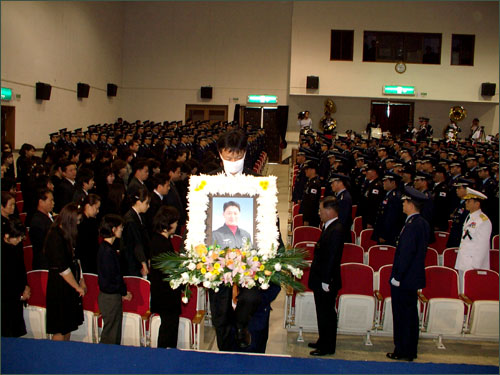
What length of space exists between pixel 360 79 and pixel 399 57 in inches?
80.2

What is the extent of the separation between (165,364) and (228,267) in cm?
62

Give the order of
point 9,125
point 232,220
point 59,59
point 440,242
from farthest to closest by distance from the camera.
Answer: point 59,59, point 9,125, point 440,242, point 232,220

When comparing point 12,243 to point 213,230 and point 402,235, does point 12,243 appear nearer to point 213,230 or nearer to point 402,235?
point 213,230

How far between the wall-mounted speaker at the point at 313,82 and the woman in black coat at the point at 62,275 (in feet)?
65.6

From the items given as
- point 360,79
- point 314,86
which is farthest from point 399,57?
point 314,86

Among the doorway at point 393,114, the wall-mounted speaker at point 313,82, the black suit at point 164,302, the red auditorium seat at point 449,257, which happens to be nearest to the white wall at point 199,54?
the wall-mounted speaker at point 313,82

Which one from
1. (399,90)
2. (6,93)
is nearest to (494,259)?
(6,93)

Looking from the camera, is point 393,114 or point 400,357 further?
point 393,114

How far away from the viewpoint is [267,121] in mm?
26078

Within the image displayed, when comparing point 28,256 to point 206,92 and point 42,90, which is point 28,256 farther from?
point 206,92

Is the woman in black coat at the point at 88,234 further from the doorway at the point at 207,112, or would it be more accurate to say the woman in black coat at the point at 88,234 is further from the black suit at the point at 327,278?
the doorway at the point at 207,112

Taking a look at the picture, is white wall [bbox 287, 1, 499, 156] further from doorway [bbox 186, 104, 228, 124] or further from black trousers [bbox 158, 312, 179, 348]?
black trousers [bbox 158, 312, 179, 348]

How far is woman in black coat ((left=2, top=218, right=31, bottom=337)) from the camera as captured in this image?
4.55m

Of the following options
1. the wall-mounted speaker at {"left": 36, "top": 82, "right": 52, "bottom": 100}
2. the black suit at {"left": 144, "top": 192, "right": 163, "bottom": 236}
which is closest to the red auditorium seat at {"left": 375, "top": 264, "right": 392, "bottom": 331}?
the black suit at {"left": 144, "top": 192, "right": 163, "bottom": 236}
